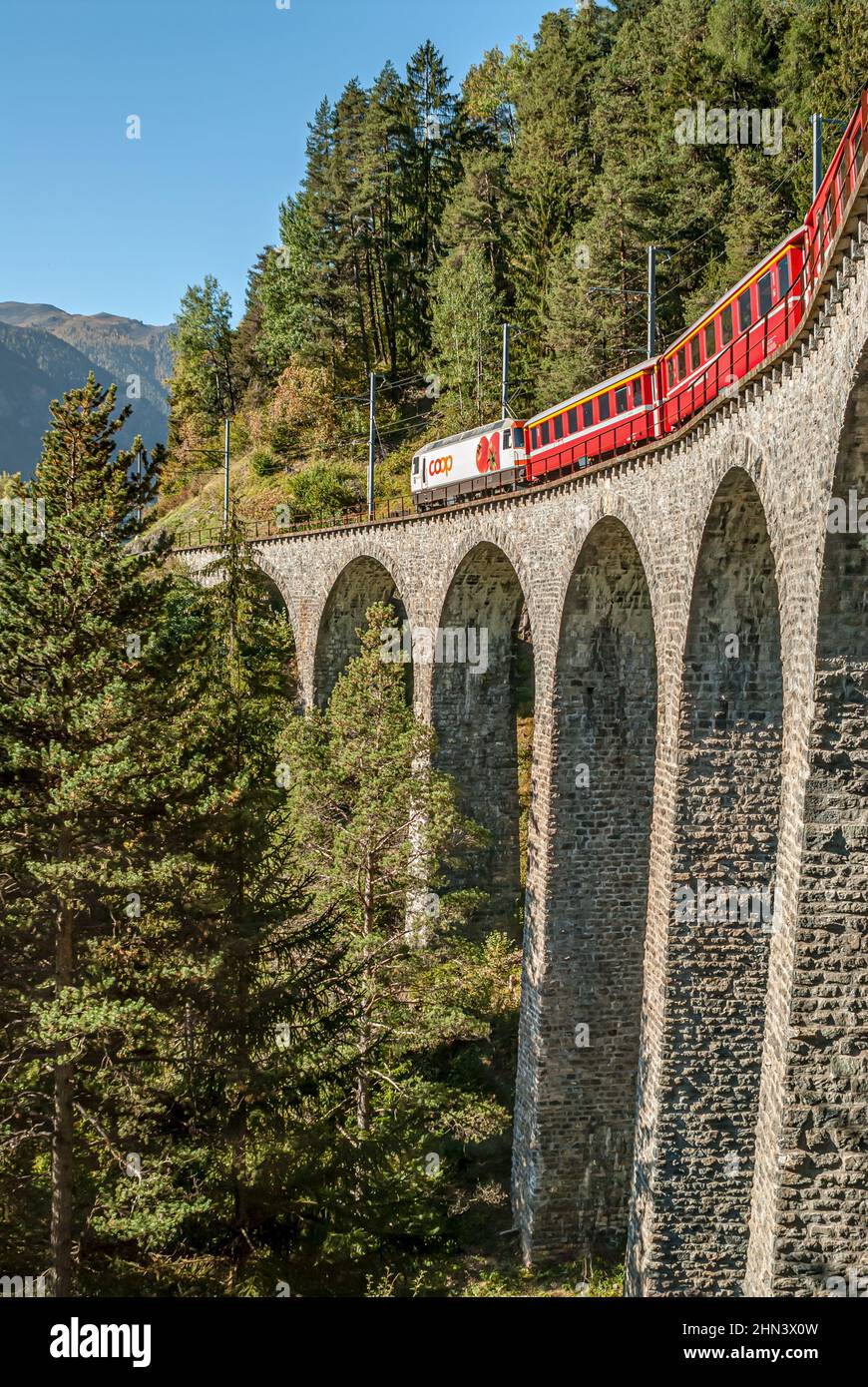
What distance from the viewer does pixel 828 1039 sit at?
10.4 metres

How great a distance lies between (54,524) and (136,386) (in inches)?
515

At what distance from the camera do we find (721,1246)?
14.4m

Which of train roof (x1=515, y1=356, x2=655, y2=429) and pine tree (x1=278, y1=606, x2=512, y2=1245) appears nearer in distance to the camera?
pine tree (x1=278, y1=606, x2=512, y2=1245)

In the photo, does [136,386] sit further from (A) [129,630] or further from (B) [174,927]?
(B) [174,927]

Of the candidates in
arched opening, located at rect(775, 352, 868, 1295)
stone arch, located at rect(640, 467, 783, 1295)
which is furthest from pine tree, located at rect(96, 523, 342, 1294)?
arched opening, located at rect(775, 352, 868, 1295)

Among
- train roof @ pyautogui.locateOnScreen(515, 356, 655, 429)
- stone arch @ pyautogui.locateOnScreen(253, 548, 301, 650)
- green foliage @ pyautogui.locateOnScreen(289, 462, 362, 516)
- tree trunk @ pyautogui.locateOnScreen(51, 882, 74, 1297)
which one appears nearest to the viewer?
tree trunk @ pyautogui.locateOnScreen(51, 882, 74, 1297)

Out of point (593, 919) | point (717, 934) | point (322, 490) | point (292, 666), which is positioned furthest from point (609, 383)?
point (322, 490)

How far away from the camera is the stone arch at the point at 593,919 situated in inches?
755

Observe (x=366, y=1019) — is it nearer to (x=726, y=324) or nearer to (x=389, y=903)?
(x=389, y=903)

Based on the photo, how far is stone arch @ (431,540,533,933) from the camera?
1040 inches

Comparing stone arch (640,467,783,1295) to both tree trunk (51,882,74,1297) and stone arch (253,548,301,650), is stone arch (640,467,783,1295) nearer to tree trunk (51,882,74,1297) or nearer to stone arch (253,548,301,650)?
tree trunk (51,882,74,1297)

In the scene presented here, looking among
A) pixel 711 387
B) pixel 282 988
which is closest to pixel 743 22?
pixel 711 387
